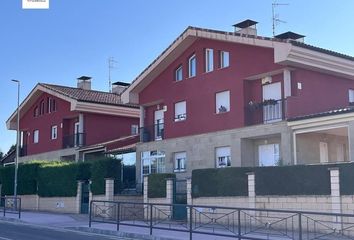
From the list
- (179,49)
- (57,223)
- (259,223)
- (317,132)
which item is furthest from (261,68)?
(57,223)

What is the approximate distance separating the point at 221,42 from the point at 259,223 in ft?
42.5

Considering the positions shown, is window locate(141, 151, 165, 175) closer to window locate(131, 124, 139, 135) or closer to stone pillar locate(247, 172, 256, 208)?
window locate(131, 124, 139, 135)

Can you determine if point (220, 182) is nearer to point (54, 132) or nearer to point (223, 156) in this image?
point (223, 156)

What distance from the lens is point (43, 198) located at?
3272 cm

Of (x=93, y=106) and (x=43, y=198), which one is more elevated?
(x=93, y=106)

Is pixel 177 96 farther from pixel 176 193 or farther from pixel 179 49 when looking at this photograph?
pixel 176 193

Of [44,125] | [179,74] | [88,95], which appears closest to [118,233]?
[179,74]

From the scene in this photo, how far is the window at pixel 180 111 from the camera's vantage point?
30.2m

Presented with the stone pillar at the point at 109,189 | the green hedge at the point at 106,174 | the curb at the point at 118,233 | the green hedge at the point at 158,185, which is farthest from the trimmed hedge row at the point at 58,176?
the curb at the point at 118,233

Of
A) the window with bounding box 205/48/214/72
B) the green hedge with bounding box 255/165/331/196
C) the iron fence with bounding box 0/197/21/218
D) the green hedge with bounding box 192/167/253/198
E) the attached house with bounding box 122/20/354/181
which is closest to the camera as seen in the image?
the green hedge with bounding box 255/165/331/196

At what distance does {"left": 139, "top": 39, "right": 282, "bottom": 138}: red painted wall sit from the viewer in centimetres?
2645

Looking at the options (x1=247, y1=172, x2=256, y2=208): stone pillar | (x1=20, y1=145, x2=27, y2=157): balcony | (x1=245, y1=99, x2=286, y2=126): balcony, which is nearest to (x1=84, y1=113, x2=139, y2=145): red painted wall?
(x1=20, y1=145, x2=27, y2=157): balcony

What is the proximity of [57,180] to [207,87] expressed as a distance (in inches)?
407

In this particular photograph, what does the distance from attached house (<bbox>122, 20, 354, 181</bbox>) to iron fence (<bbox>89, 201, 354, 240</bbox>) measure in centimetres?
622
